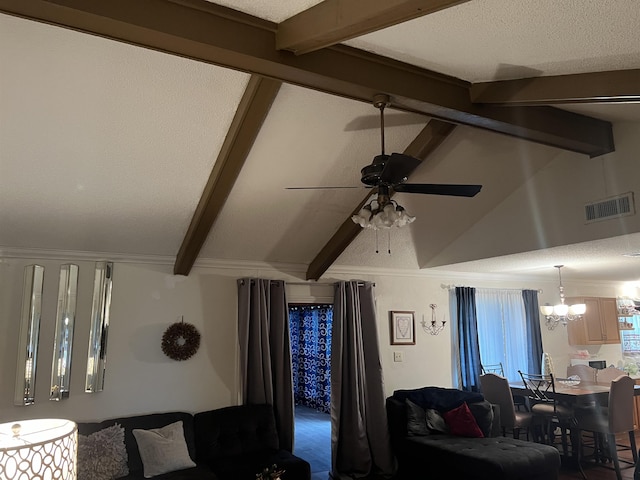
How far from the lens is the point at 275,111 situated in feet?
11.2

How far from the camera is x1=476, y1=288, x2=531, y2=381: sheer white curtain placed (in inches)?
269

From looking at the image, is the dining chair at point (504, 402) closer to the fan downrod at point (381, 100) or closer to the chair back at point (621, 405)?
the chair back at point (621, 405)

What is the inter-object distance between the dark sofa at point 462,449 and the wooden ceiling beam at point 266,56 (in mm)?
2833

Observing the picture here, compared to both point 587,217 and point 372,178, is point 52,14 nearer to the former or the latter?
point 372,178

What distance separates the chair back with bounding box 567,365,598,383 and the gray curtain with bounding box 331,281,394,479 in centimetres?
323

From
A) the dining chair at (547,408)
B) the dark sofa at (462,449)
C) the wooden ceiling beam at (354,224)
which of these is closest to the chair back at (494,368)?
the dining chair at (547,408)

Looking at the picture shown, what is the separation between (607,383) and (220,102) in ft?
19.8

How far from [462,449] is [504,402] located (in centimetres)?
133

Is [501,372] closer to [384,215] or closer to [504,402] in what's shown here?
[504,402]

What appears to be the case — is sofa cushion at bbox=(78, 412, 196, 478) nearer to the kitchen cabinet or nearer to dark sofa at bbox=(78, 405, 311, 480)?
dark sofa at bbox=(78, 405, 311, 480)

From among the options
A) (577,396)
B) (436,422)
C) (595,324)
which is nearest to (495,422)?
(436,422)

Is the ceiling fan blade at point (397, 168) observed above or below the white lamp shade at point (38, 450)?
above

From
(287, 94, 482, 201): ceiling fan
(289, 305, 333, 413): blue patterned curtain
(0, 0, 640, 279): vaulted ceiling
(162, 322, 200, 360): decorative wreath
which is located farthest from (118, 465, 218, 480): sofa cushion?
(289, 305, 333, 413): blue patterned curtain

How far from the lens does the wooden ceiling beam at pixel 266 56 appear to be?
2102 mm
